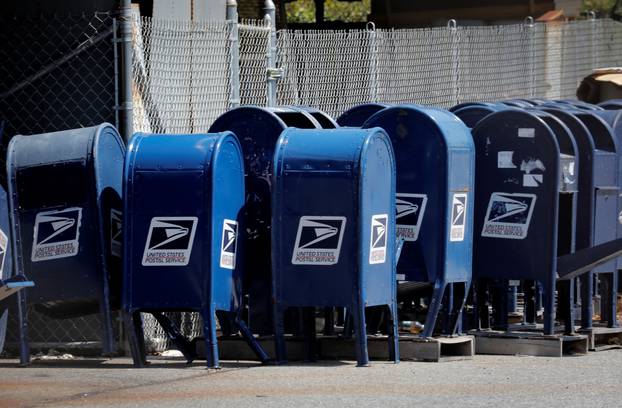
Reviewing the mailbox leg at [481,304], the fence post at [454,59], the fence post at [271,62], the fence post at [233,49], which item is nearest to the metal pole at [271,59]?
the fence post at [271,62]

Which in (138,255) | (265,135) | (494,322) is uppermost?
(265,135)

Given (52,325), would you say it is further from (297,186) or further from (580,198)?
(580,198)

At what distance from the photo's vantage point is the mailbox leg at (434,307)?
915 centimetres

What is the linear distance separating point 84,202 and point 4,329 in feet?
3.50

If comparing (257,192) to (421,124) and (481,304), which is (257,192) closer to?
(421,124)

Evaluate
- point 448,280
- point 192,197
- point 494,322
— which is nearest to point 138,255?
point 192,197

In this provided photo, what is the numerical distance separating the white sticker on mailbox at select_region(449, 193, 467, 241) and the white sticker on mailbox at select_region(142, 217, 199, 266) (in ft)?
6.25

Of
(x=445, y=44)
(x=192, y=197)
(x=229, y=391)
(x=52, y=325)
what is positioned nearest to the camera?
(x=229, y=391)

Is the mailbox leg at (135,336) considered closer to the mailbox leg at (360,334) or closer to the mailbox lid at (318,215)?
the mailbox lid at (318,215)

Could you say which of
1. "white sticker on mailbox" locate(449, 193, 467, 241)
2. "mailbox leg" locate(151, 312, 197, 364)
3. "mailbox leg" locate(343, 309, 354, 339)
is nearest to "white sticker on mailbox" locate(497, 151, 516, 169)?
"white sticker on mailbox" locate(449, 193, 467, 241)

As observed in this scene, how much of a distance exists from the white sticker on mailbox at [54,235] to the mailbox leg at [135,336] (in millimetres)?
590

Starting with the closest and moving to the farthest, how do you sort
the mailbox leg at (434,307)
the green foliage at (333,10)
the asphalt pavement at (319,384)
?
1. the asphalt pavement at (319,384)
2. the mailbox leg at (434,307)
3. the green foliage at (333,10)

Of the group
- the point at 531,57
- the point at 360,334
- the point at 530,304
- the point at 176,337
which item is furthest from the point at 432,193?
the point at 531,57

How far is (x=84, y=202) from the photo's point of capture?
8.72 metres
